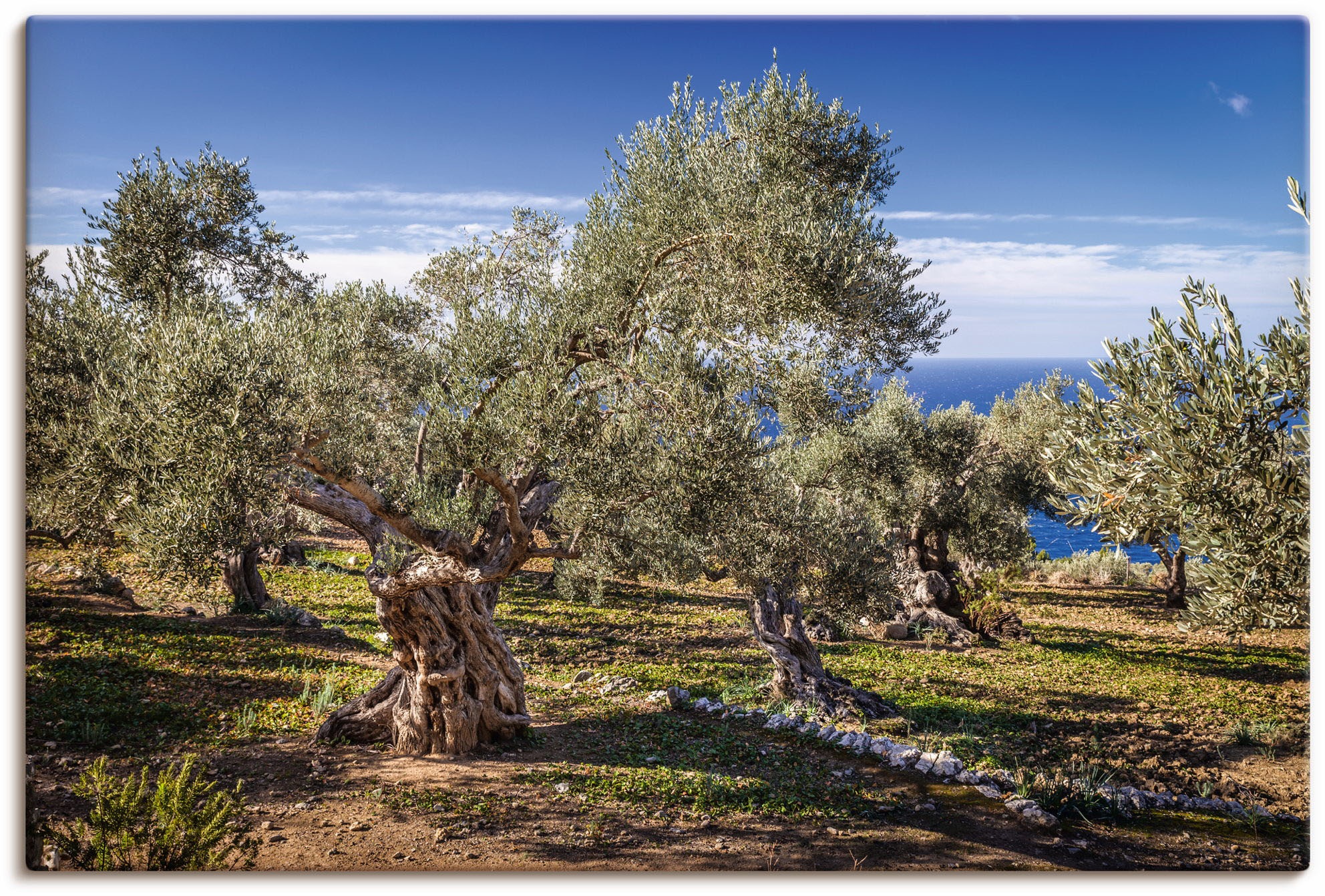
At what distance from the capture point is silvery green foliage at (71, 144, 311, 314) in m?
8.33

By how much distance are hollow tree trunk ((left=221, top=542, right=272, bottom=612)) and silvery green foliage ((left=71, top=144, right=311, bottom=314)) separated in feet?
24.1

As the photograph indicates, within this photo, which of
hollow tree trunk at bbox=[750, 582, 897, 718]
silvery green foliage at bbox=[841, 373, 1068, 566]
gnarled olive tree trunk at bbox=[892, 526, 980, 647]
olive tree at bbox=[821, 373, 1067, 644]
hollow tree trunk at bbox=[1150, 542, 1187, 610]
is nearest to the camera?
hollow tree trunk at bbox=[750, 582, 897, 718]

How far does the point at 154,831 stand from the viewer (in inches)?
220

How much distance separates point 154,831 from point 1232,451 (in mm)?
8848

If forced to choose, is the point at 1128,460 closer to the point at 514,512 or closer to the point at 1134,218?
the point at 1134,218

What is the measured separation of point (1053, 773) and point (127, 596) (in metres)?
16.9

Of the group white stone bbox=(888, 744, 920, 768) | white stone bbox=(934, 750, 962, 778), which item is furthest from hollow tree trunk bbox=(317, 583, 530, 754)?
white stone bbox=(934, 750, 962, 778)

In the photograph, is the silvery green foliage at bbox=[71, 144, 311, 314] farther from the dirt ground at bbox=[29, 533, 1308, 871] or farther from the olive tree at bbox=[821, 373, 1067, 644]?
the olive tree at bbox=[821, 373, 1067, 644]

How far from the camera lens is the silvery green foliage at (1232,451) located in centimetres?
517

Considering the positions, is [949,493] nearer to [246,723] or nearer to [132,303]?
[246,723]

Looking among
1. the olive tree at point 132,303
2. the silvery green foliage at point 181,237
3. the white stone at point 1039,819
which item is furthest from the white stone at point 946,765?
the silvery green foliage at point 181,237

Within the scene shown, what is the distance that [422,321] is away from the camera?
38.4 ft

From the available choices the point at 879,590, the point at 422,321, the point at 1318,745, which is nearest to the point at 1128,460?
the point at 1318,745

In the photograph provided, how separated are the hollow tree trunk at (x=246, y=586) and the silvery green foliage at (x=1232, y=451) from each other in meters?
15.7
